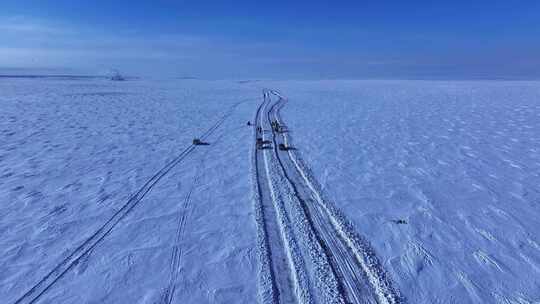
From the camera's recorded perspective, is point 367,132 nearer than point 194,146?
No

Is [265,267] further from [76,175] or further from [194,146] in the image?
[194,146]

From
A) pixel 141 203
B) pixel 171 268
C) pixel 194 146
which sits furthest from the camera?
pixel 194 146

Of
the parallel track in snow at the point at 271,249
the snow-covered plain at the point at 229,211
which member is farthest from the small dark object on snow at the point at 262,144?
the parallel track in snow at the point at 271,249

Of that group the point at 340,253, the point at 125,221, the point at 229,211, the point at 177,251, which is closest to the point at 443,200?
the point at 340,253

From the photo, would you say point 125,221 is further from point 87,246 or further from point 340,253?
point 340,253

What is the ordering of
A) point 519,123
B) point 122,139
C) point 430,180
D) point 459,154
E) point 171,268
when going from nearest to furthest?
point 171,268 → point 430,180 → point 459,154 → point 122,139 → point 519,123

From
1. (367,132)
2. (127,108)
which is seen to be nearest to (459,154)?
(367,132)
